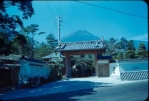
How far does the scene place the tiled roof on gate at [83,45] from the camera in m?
16.9

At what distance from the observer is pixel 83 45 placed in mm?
17719

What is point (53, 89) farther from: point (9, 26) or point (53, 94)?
point (9, 26)

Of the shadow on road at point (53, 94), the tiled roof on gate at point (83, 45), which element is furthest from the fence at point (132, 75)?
the shadow on road at point (53, 94)

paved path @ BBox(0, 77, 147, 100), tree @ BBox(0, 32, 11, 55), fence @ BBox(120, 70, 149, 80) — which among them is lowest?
paved path @ BBox(0, 77, 147, 100)

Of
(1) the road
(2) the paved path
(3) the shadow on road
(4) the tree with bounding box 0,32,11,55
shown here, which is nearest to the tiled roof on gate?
(2) the paved path

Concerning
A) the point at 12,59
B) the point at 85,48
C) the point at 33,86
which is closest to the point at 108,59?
the point at 85,48

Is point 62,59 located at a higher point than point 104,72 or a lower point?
higher

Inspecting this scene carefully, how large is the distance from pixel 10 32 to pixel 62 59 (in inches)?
511

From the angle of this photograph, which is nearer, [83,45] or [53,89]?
[53,89]

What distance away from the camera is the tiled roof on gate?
1689 centimetres

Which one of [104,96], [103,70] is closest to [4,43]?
[104,96]

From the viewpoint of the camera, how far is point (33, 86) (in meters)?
10.9

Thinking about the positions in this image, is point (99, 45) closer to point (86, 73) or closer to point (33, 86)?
point (86, 73)

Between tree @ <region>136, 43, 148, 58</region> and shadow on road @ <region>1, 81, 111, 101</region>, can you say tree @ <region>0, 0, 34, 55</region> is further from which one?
tree @ <region>136, 43, 148, 58</region>
